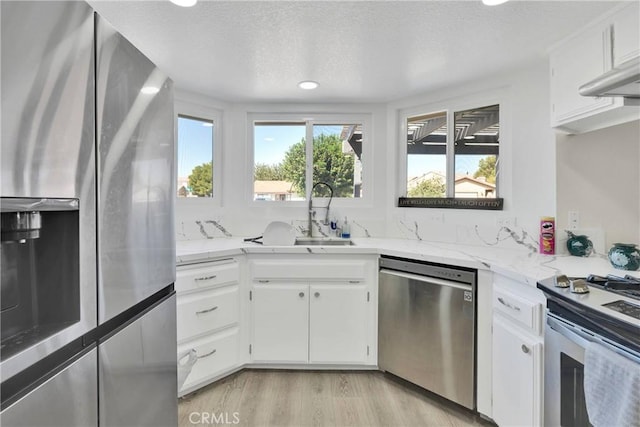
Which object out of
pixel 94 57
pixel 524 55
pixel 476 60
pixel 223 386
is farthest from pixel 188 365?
pixel 524 55

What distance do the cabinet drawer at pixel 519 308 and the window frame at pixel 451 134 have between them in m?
0.94

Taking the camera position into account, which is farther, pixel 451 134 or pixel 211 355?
pixel 451 134

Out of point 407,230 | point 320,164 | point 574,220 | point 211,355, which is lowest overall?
point 211,355

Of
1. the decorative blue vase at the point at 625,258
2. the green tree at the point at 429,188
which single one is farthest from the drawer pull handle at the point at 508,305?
the green tree at the point at 429,188

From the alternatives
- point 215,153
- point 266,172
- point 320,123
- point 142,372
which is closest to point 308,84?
point 320,123

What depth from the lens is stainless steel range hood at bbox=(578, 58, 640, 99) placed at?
92cm

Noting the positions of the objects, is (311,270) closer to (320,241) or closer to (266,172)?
(320,241)

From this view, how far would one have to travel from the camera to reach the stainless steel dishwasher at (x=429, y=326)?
6.12ft

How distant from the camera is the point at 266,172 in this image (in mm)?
3041

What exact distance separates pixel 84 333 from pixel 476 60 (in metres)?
2.34

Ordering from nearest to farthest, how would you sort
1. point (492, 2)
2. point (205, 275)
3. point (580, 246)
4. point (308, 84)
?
point (492, 2) < point (580, 246) < point (205, 275) < point (308, 84)

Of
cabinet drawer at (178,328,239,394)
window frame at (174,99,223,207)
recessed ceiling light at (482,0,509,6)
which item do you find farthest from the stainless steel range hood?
window frame at (174,99,223,207)

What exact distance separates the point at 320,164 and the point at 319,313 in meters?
1.38

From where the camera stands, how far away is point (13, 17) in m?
0.53
